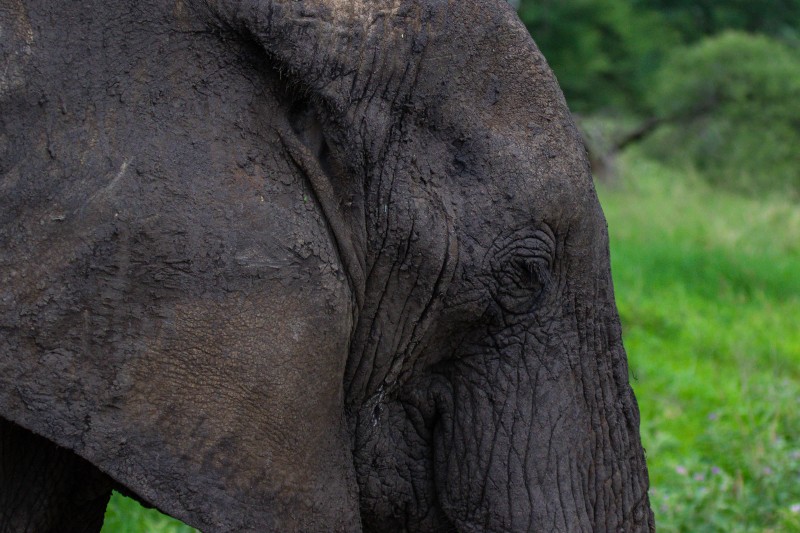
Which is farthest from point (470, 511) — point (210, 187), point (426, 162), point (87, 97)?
point (87, 97)

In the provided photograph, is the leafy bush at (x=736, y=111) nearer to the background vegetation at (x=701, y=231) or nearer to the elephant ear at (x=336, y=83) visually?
the background vegetation at (x=701, y=231)

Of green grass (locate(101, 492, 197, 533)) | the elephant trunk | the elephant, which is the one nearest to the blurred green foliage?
green grass (locate(101, 492, 197, 533))

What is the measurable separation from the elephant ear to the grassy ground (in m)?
0.81

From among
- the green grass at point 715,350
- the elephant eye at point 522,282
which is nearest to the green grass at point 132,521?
the green grass at point 715,350

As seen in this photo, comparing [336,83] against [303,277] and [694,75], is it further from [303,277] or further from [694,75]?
[694,75]

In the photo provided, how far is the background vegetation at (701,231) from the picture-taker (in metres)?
4.66

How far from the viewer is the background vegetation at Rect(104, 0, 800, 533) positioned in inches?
183

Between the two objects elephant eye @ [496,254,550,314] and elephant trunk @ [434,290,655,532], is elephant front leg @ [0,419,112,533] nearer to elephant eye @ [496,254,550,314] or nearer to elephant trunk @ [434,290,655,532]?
elephant trunk @ [434,290,655,532]

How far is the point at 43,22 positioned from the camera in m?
1.87

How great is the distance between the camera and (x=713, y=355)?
272 inches

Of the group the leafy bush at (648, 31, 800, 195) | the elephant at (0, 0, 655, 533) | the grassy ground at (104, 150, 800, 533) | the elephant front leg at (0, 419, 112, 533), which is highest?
the leafy bush at (648, 31, 800, 195)

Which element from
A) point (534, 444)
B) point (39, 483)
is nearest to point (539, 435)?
point (534, 444)

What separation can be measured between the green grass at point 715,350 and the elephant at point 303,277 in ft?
1.86

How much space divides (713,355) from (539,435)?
491 cm
